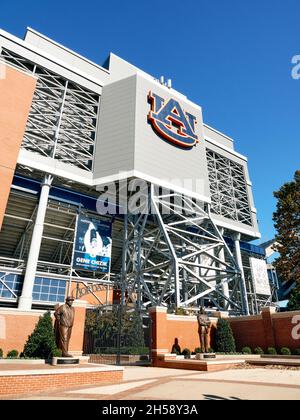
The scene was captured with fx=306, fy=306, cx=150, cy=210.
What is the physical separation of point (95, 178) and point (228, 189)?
2545 cm

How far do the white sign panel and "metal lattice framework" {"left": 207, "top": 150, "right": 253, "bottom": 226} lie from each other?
6.49 meters

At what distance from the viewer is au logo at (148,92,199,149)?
38219 millimetres

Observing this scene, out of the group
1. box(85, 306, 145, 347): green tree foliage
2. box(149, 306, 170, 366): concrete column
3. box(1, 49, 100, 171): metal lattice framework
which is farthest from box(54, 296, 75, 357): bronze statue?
box(1, 49, 100, 171): metal lattice framework

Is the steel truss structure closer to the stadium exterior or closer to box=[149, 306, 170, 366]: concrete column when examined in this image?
the stadium exterior

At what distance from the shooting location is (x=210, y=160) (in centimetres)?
5203

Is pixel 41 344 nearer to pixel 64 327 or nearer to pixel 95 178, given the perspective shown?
pixel 64 327

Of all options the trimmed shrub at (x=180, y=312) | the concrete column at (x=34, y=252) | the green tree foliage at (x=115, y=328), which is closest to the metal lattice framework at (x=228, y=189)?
the trimmed shrub at (x=180, y=312)

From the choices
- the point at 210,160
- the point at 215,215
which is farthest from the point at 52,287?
the point at 210,160

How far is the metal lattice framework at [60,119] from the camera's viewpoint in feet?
112

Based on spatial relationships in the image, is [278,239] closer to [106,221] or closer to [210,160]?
[106,221]

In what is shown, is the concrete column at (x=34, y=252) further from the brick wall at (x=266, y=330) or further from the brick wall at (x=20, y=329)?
the brick wall at (x=266, y=330)

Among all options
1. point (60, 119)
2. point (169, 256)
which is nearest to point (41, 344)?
point (169, 256)

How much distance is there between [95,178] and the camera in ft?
114
